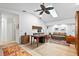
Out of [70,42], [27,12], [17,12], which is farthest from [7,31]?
[70,42]

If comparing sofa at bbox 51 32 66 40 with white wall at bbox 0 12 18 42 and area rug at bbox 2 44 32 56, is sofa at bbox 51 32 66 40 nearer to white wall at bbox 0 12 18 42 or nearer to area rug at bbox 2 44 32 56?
area rug at bbox 2 44 32 56

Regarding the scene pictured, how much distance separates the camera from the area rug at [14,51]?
1.90m

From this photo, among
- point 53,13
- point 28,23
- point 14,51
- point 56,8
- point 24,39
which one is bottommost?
point 14,51

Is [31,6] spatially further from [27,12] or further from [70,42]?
[70,42]

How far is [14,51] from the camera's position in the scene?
1.92m

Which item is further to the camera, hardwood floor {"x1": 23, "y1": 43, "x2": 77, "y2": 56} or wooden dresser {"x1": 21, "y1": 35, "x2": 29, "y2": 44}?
wooden dresser {"x1": 21, "y1": 35, "x2": 29, "y2": 44}

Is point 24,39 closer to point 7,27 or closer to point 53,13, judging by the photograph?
point 7,27

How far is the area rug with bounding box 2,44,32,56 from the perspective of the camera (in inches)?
74.7

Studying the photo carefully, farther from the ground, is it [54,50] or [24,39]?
[24,39]

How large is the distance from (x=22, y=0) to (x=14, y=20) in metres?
0.47

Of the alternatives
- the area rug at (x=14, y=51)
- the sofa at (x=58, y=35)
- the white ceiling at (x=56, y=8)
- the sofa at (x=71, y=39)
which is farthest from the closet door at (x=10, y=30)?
the sofa at (x=71, y=39)

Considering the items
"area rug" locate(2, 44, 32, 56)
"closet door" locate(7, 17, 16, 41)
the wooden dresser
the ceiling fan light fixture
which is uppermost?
the ceiling fan light fixture

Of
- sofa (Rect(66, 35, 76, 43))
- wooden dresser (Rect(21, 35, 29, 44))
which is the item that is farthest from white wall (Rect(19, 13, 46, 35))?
sofa (Rect(66, 35, 76, 43))

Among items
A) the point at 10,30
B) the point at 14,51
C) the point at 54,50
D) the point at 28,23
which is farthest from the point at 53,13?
the point at 14,51
